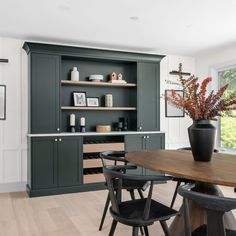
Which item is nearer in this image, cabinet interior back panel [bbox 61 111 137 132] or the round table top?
the round table top

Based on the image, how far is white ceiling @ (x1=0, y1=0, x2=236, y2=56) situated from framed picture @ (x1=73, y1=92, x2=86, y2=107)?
35.0 inches

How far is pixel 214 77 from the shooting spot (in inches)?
224

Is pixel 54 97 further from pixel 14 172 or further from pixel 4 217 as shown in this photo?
pixel 4 217

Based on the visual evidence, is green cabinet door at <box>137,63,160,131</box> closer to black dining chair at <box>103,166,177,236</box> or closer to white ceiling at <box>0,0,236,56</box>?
white ceiling at <box>0,0,236,56</box>

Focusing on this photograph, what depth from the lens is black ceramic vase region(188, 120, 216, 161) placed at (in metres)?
2.46

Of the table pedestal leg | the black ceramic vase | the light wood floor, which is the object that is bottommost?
the light wood floor

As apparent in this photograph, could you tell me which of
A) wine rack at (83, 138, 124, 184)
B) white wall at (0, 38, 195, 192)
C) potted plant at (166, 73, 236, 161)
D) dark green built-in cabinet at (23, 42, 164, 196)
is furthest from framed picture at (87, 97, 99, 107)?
potted plant at (166, 73, 236, 161)

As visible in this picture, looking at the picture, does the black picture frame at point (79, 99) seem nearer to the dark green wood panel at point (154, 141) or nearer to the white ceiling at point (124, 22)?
the white ceiling at point (124, 22)

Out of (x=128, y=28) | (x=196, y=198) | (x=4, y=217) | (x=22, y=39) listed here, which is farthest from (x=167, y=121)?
(x=196, y=198)

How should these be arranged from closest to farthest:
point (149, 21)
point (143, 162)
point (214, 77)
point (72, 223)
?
point (143, 162) < point (72, 223) < point (149, 21) < point (214, 77)

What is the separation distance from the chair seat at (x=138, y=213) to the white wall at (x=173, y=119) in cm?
364

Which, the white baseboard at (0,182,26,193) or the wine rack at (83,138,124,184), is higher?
the wine rack at (83,138,124,184)

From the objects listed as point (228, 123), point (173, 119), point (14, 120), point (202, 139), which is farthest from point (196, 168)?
point (173, 119)

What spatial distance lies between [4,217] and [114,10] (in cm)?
288
